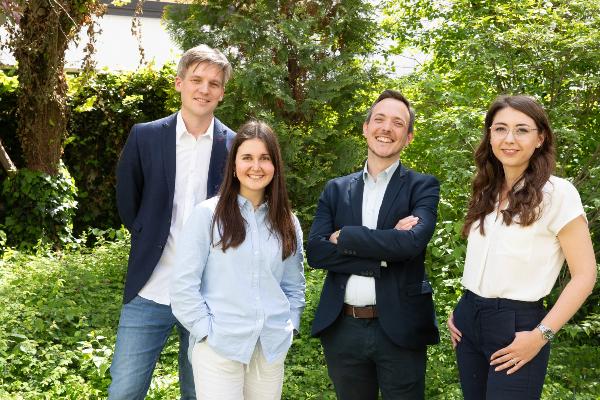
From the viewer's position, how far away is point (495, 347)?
2.77m

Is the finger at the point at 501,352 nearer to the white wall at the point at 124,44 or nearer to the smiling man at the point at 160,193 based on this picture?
the smiling man at the point at 160,193

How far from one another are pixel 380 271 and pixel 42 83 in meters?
6.18

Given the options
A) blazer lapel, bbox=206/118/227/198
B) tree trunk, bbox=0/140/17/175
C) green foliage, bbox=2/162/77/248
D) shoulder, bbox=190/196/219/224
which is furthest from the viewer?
tree trunk, bbox=0/140/17/175

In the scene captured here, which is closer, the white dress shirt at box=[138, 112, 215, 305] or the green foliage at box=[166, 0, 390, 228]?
the white dress shirt at box=[138, 112, 215, 305]

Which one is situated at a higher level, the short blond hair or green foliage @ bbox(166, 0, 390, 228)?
green foliage @ bbox(166, 0, 390, 228)

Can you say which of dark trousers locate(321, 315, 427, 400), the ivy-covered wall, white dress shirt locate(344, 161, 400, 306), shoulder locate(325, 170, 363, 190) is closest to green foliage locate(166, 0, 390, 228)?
the ivy-covered wall

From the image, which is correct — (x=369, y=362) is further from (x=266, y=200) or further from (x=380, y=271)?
(x=266, y=200)

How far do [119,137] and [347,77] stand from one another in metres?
3.48

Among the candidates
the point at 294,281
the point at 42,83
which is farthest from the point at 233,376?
the point at 42,83

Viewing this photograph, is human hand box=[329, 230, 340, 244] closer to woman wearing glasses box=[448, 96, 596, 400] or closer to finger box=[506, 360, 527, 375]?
woman wearing glasses box=[448, 96, 596, 400]

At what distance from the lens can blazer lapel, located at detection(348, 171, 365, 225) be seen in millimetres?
3246

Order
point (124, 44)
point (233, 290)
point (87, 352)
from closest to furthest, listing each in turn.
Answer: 1. point (233, 290)
2. point (87, 352)
3. point (124, 44)

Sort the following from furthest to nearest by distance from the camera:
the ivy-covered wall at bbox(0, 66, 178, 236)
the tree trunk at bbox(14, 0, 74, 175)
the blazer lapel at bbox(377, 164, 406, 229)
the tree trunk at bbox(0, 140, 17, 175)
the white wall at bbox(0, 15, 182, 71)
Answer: the white wall at bbox(0, 15, 182, 71)
the ivy-covered wall at bbox(0, 66, 178, 236)
the tree trunk at bbox(0, 140, 17, 175)
the tree trunk at bbox(14, 0, 74, 175)
the blazer lapel at bbox(377, 164, 406, 229)

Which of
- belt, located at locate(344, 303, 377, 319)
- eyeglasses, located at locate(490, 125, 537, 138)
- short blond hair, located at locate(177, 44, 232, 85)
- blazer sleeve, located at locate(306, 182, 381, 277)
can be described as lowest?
belt, located at locate(344, 303, 377, 319)
